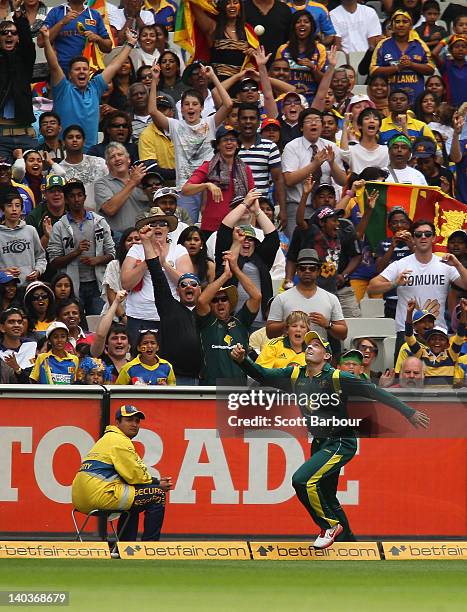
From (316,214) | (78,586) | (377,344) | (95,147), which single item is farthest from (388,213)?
(78,586)

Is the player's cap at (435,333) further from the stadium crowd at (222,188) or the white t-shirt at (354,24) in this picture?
the white t-shirt at (354,24)

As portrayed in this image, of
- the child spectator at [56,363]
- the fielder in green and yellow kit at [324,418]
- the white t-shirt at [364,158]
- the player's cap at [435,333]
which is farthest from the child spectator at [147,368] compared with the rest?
the white t-shirt at [364,158]

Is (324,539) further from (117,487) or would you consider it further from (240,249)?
(240,249)

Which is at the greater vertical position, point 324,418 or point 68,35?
point 68,35

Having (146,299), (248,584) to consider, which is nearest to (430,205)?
(146,299)

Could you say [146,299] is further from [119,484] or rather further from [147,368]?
[119,484]

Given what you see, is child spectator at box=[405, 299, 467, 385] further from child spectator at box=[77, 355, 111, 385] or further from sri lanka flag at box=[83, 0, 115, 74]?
sri lanka flag at box=[83, 0, 115, 74]

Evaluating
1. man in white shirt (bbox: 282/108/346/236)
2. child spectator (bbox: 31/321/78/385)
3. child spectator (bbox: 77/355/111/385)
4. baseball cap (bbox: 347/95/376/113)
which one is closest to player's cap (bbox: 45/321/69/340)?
child spectator (bbox: 31/321/78/385)

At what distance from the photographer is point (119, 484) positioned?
12461 mm

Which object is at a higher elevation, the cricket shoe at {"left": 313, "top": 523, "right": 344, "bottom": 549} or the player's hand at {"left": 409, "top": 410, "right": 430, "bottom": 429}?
the player's hand at {"left": 409, "top": 410, "right": 430, "bottom": 429}

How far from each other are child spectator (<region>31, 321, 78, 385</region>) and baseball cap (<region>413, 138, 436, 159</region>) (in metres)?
5.85

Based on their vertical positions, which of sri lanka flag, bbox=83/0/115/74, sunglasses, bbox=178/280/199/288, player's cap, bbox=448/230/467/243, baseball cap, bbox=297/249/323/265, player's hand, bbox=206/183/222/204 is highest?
sri lanka flag, bbox=83/0/115/74

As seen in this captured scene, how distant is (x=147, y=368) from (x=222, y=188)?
3.16 m

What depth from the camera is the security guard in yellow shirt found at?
40.8 ft
